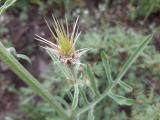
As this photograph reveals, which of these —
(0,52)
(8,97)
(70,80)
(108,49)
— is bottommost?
(8,97)

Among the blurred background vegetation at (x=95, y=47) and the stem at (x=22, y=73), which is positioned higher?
the stem at (x=22, y=73)

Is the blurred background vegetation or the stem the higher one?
the stem

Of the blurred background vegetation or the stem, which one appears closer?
the stem

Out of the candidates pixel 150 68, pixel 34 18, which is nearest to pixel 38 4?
pixel 34 18

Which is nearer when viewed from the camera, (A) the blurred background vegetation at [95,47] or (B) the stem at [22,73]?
(B) the stem at [22,73]

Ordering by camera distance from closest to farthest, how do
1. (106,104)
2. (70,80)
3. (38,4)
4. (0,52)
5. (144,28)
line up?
1. (0,52)
2. (70,80)
3. (106,104)
4. (144,28)
5. (38,4)

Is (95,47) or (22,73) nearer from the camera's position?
(22,73)

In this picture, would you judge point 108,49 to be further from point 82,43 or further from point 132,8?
point 132,8

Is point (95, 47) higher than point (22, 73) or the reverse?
the reverse
